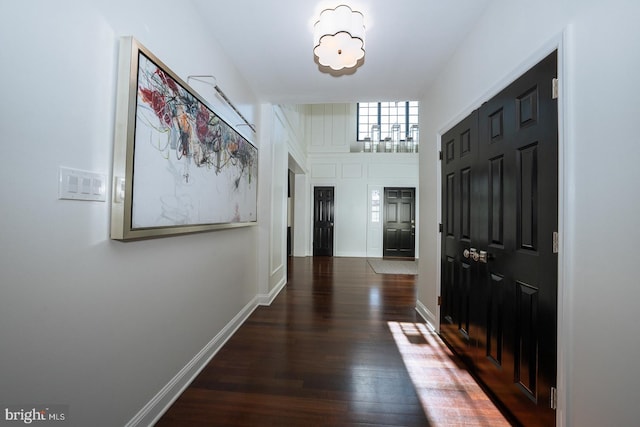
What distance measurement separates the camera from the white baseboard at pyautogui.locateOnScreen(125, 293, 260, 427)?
134 centimetres

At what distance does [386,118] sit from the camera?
779cm

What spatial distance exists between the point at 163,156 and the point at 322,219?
19.8 ft

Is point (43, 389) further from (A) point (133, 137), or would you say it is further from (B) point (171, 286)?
(A) point (133, 137)

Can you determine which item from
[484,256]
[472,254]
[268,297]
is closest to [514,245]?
[484,256]

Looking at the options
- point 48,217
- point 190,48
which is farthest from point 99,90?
point 190,48

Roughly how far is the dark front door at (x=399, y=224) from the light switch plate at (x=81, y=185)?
6743 millimetres

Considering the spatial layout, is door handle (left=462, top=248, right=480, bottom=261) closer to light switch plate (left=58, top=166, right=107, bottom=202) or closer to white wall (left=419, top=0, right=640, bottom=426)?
white wall (left=419, top=0, right=640, bottom=426)

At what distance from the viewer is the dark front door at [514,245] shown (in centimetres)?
122

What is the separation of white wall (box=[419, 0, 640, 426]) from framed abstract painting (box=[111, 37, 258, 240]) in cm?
195

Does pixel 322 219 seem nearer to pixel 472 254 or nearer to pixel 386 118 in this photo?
pixel 386 118

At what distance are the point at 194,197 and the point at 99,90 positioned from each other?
29.1 inches

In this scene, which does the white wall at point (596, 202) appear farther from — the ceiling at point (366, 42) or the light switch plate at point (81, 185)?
the light switch plate at point (81, 185)

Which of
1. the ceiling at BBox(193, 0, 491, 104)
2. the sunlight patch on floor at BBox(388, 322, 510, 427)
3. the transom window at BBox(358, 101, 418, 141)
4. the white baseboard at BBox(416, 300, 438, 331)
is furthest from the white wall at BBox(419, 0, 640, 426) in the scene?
the transom window at BBox(358, 101, 418, 141)

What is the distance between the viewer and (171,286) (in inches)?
61.1
